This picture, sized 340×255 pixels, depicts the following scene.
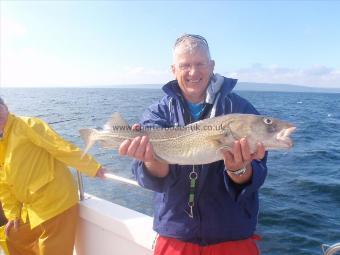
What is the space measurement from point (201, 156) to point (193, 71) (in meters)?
0.81

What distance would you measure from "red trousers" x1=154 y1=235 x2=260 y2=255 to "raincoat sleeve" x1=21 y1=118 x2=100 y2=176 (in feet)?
6.29

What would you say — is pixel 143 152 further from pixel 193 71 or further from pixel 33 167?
pixel 33 167

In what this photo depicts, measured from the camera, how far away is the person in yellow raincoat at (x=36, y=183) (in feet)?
14.8

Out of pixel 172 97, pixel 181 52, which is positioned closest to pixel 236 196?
pixel 172 97

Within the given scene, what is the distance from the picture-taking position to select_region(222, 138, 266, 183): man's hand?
3.09 meters

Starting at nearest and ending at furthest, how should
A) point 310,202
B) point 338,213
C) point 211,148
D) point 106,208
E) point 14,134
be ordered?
1. point 211,148
2. point 14,134
3. point 106,208
4. point 338,213
5. point 310,202

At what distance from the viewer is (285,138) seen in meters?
3.26

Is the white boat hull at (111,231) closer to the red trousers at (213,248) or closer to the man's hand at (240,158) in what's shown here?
the red trousers at (213,248)

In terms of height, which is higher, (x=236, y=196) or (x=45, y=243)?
(x=236, y=196)

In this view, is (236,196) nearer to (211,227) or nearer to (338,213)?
(211,227)

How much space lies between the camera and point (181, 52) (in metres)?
3.40

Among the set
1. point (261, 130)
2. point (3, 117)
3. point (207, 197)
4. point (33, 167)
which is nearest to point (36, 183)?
point (33, 167)

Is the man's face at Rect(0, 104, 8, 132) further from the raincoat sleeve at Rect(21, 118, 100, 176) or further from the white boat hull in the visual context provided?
the white boat hull

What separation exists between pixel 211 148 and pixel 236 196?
1.69 ft
